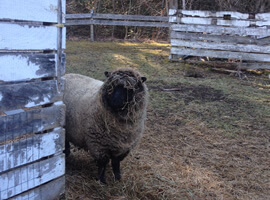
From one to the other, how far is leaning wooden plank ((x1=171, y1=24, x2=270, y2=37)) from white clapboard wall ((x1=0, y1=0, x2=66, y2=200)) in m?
8.75

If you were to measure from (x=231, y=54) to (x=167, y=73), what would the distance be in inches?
100

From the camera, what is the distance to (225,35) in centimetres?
1002

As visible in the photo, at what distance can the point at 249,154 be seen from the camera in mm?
4445

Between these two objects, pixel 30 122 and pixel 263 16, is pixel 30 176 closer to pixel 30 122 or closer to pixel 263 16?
pixel 30 122

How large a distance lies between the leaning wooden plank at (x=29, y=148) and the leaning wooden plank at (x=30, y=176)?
0.06 meters

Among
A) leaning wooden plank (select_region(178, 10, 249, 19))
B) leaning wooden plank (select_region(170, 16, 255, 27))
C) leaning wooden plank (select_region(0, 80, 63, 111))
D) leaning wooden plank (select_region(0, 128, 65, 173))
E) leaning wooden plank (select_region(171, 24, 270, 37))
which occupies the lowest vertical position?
leaning wooden plank (select_region(0, 128, 65, 173))

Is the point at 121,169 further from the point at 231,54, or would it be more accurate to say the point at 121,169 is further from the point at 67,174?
the point at 231,54

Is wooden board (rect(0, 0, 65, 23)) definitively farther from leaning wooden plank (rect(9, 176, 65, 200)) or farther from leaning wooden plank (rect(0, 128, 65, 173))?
leaning wooden plank (rect(9, 176, 65, 200))

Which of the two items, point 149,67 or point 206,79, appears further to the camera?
point 149,67

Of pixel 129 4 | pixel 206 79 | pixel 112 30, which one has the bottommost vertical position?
pixel 206 79

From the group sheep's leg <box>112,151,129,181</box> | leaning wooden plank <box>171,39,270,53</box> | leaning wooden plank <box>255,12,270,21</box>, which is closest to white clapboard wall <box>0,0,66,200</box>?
sheep's leg <box>112,151,129,181</box>

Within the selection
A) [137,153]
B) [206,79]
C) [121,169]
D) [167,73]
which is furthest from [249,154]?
[167,73]

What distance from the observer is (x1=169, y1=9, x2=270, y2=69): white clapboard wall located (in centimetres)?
961

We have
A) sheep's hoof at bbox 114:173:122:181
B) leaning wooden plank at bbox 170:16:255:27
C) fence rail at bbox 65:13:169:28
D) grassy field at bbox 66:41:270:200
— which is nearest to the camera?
grassy field at bbox 66:41:270:200
